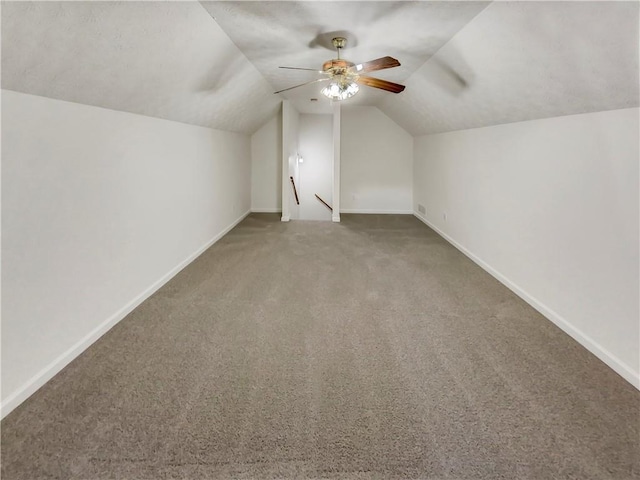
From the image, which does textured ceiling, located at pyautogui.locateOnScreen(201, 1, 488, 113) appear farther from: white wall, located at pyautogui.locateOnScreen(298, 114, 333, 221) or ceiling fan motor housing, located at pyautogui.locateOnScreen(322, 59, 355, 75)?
white wall, located at pyautogui.locateOnScreen(298, 114, 333, 221)

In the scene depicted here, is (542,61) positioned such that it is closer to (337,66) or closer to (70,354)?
(337,66)

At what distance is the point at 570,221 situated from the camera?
8.47 feet

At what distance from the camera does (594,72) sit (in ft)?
6.66

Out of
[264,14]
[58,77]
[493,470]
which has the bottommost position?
[493,470]

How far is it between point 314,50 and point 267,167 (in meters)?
4.09

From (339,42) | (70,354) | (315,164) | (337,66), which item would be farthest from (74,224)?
(315,164)

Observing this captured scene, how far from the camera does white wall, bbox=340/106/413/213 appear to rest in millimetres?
7207

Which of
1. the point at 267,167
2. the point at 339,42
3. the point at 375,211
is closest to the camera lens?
the point at 339,42

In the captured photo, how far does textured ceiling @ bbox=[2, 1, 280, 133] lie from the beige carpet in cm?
154

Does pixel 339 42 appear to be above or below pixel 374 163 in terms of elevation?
above

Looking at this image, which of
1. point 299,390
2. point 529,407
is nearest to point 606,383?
point 529,407

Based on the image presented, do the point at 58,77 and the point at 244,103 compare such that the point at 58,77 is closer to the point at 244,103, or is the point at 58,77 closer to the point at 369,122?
the point at 244,103

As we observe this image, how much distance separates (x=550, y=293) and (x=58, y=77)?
3417mm

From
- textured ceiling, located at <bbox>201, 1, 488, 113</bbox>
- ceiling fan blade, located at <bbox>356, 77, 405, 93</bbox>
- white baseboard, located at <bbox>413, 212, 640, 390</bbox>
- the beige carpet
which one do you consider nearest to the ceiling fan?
ceiling fan blade, located at <bbox>356, 77, 405, 93</bbox>
